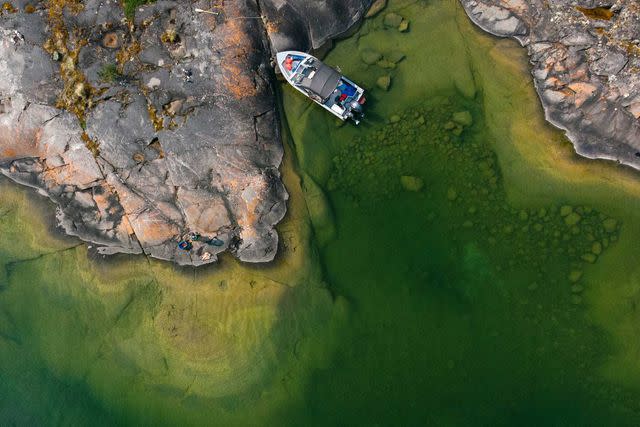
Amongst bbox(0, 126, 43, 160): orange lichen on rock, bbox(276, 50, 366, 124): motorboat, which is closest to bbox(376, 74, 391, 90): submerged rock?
bbox(276, 50, 366, 124): motorboat

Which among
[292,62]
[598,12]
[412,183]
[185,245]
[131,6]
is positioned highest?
[598,12]

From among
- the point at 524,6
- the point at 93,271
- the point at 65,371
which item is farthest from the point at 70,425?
the point at 524,6

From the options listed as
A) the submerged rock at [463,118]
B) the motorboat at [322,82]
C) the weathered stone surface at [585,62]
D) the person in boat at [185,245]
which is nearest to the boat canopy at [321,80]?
the motorboat at [322,82]

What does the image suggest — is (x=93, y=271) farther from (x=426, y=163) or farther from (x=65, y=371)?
(x=426, y=163)

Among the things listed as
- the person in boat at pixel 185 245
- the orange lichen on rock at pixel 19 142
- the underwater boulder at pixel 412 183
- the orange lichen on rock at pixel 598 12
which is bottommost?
the person in boat at pixel 185 245

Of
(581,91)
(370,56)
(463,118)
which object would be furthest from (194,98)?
(581,91)

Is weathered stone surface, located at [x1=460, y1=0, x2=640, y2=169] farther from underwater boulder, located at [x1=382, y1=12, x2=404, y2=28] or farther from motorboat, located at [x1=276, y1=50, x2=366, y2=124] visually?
motorboat, located at [x1=276, y1=50, x2=366, y2=124]

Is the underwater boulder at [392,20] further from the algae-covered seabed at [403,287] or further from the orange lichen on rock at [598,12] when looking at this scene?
the orange lichen on rock at [598,12]

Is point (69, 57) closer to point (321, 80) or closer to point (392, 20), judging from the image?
point (321, 80)
